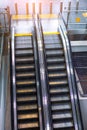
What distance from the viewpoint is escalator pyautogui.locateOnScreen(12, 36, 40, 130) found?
685 centimetres

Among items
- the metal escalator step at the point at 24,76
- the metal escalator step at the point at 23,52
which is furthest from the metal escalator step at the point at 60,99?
the metal escalator step at the point at 23,52

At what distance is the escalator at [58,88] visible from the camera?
22.4 ft

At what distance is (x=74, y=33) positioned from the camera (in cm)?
1027

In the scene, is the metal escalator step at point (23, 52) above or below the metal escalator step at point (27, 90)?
above

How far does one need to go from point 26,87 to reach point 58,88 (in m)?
1.22

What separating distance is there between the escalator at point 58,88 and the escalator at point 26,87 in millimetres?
612

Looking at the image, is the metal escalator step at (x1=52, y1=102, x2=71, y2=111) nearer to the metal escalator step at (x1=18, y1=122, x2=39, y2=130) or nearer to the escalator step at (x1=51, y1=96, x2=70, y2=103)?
the escalator step at (x1=51, y1=96, x2=70, y2=103)

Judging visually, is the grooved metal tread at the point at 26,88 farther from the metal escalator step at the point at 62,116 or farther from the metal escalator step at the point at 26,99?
the metal escalator step at the point at 62,116

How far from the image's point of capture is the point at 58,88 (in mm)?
7285

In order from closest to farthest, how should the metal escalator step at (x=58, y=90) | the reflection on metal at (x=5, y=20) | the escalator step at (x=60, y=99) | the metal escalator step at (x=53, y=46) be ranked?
the escalator step at (x=60, y=99), the metal escalator step at (x=58, y=90), the metal escalator step at (x=53, y=46), the reflection on metal at (x=5, y=20)

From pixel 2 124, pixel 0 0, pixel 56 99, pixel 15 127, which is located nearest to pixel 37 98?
pixel 56 99

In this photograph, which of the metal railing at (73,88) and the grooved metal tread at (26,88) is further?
the grooved metal tread at (26,88)

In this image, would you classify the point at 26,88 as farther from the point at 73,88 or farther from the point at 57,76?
the point at 73,88

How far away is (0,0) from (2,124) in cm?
1148
